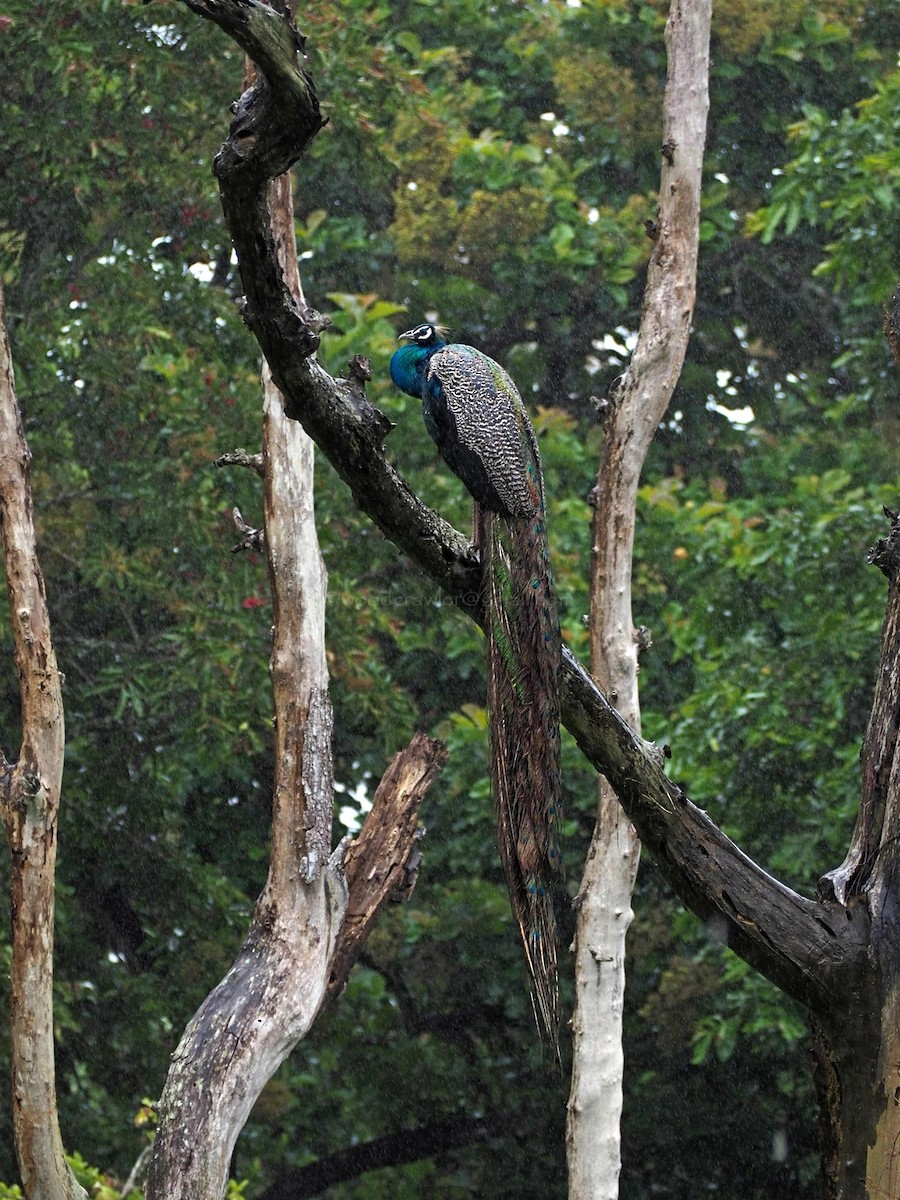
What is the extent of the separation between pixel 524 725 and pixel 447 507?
3883 millimetres

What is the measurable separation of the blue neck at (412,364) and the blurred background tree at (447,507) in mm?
2478

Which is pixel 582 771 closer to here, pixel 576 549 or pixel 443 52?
Result: pixel 576 549

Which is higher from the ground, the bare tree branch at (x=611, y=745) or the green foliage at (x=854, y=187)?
the green foliage at (x=854, y=187)

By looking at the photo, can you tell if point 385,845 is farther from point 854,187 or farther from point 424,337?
point 854,187

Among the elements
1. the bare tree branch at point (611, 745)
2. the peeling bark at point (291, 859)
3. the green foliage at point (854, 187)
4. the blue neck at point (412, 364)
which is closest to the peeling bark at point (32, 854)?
the peeling bark at point (291, 859)

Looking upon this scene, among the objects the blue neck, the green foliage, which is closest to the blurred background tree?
the green foliage

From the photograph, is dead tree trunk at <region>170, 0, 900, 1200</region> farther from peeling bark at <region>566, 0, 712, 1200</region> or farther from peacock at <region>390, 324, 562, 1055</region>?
peeling bark at <region>566, 0, 712, 1200</region>

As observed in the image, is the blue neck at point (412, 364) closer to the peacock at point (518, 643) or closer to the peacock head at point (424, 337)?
the peacock head at point (424, 337)

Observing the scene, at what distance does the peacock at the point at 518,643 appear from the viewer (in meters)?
3.19

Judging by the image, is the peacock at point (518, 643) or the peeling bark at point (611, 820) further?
the peeling bark at point (611, 820)

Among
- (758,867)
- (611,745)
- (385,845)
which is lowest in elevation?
(758,867)

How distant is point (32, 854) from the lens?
4.46 m

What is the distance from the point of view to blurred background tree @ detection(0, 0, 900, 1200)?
6.64m

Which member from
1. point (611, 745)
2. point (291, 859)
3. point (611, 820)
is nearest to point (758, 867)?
point (611, 745)
